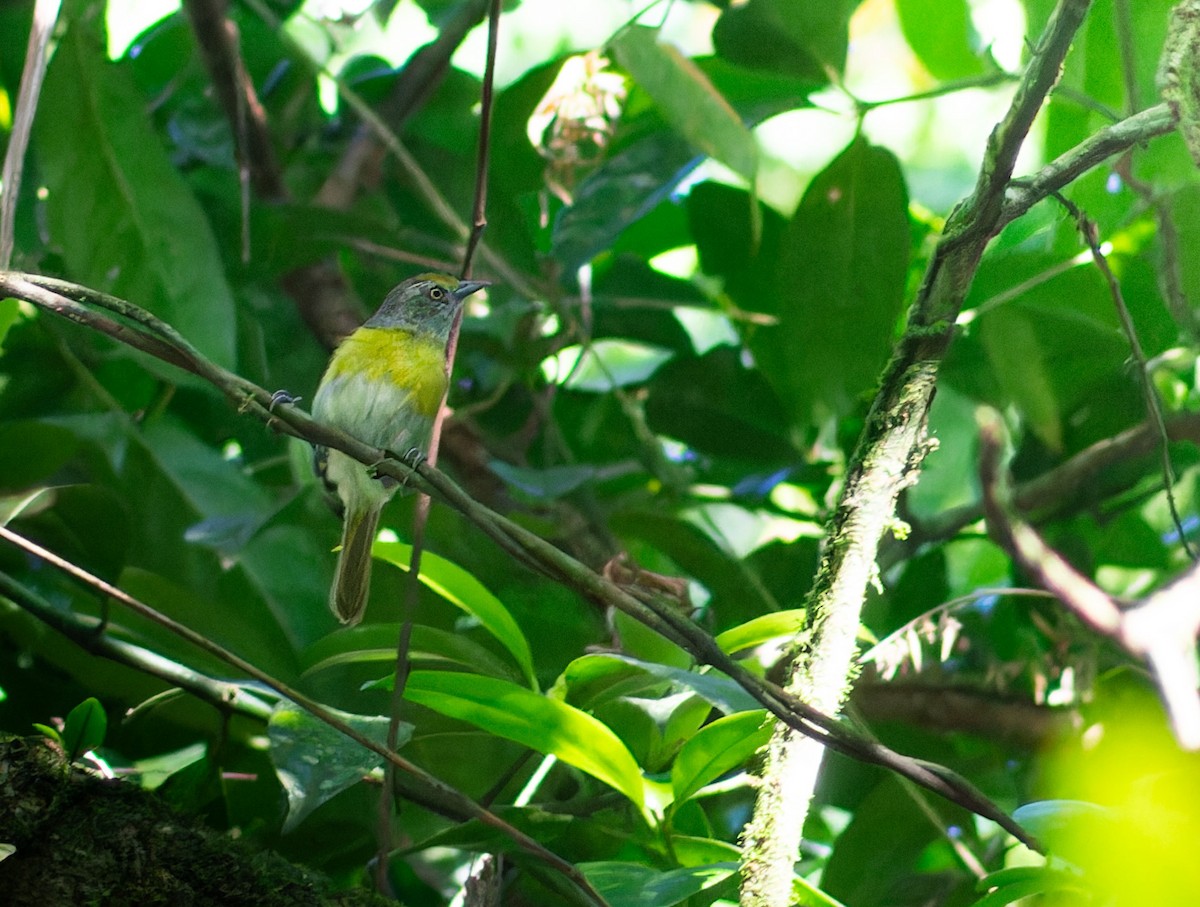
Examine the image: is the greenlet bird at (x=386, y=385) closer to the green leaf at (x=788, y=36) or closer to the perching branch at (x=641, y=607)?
the green leaf at (x=788, y=36)

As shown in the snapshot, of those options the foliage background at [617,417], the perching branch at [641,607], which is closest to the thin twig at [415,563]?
the foliage background at [617,417]

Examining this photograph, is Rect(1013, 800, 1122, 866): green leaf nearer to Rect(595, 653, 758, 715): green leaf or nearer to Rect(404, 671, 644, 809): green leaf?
Rect(595, 653, 758, 715): green leaf

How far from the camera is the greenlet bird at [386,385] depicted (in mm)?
2617

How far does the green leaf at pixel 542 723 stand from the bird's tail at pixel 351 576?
2.36 feet

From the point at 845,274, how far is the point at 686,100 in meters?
0.47

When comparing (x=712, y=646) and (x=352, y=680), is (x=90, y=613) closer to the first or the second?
(x=352, y=680)

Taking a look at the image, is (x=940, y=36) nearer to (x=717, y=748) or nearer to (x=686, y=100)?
(x=686, y=100)

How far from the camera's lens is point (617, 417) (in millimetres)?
3086

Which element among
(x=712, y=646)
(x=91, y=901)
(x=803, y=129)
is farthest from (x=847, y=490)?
(x=803, y=129)

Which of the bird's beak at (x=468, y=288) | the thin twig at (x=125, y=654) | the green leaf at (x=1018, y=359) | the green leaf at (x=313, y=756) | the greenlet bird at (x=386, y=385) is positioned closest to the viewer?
the green leaf at (x=313, y=756)

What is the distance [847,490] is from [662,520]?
1092mm

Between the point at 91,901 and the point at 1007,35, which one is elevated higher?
the point at 1007,35

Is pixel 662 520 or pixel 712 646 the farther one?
pixel 662 520

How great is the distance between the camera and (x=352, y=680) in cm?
221
